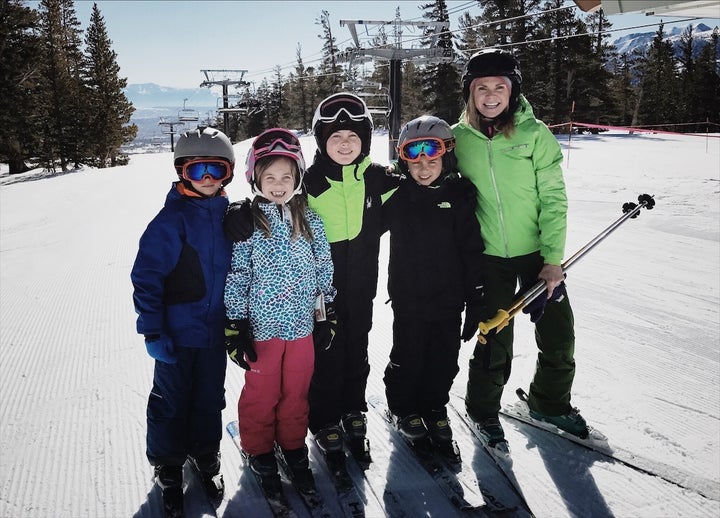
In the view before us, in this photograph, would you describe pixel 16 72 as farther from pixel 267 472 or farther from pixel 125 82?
pixel 267 472

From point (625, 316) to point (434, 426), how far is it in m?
2.66

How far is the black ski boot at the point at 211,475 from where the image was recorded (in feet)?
7.33

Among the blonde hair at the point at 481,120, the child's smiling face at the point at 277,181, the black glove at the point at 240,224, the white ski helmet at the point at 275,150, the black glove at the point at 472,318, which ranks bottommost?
the black glove at the point at 472,318

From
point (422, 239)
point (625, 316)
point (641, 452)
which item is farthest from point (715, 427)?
point (422, 239)

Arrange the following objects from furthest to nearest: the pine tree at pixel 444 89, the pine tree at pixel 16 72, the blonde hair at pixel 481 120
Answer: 1. the pine tree at pixel 444 89
2. the pine tree at pixel 16 72
3. the blonde hair at pixel 481 120

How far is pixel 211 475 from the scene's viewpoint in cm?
231

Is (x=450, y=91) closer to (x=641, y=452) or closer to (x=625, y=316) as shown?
(x=625, y=316)

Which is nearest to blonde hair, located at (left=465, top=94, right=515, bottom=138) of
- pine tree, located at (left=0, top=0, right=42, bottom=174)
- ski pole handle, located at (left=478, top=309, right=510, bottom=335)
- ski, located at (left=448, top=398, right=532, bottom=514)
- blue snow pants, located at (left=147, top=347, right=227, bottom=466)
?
ski pole handle, located at (left=478, top=309, right=510, bottom=335)

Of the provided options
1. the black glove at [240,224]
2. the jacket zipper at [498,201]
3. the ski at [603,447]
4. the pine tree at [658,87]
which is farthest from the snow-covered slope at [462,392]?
the pine tree at [658,87]

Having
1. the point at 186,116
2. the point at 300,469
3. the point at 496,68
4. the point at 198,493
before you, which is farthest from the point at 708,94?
the point at 198,493

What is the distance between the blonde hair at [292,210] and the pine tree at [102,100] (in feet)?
112

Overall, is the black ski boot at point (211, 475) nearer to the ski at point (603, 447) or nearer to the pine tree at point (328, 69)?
the ski at point (603, 447)

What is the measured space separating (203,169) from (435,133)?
4.10 feet

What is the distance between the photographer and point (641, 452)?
8.23ft
